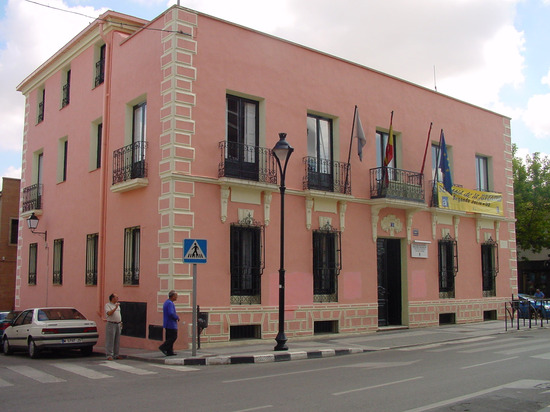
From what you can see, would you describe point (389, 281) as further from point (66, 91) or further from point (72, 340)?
point (66, 91)

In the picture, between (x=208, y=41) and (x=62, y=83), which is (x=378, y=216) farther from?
(x=62, y=83)

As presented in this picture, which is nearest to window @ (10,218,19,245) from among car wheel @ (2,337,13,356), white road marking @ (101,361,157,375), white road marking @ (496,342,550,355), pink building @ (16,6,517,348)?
pink building @ (16,6,517,348)

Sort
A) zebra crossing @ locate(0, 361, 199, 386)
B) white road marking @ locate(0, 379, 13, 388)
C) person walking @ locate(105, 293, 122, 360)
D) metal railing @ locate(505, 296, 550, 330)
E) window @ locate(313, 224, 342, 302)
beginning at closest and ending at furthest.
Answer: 1. white road marking @ locate(0, 379, 13, 388)
2. zebra crossing @ locate(0, 361, 199, 386)
3. person walking @ locate(105, 293, 122, 360)
4. window @ locate(313, 224, 342, 302)
5. metal railing @ locate(505, 296, 550, 330)

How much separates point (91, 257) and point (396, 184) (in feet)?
35.3

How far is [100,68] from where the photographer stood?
20625mm

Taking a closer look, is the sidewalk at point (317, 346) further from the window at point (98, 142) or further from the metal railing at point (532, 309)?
the window at point (98, 142)

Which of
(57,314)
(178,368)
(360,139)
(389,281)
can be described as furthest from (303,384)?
(389,281)

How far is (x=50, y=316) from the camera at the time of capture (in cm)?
1599

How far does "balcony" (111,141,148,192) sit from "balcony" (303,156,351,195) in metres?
5.00

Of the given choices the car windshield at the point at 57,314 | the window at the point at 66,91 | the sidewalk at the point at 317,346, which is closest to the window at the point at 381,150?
the sidewalk at the point at 317,346

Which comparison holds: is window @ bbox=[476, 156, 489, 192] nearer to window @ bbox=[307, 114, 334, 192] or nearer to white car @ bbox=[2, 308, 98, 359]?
window @ bbox=[307, 114, 334, 192]

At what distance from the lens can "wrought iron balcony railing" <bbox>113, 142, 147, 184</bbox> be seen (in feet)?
56.2

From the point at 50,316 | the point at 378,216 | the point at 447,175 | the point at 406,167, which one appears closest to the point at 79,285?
the point at 50,316

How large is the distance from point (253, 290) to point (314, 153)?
5.09 metres
